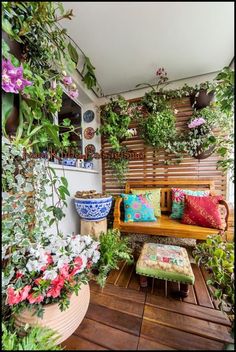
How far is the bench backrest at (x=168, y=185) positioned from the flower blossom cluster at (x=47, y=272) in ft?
3.46

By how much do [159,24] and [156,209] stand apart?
1.67 m

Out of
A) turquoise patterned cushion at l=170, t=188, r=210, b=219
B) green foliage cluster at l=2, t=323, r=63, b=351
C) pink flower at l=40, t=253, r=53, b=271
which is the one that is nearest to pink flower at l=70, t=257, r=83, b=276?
pink flower at l=40, t=253, r=53, b=271

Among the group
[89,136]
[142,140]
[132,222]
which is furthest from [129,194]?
[89,136]

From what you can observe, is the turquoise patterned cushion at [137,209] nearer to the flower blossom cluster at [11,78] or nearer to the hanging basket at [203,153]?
the hanging basket at [203,153]

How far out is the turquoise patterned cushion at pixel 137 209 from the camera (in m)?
1.67

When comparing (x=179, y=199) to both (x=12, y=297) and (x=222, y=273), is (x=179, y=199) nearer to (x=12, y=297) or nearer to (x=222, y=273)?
(x=222, y=273)

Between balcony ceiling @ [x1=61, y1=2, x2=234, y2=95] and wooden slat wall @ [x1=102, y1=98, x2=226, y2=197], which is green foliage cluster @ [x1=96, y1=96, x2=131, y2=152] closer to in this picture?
balcony ceiling @ [x1=61, y1=2, x2=234, y2=95]

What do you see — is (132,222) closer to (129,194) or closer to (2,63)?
(129,194)

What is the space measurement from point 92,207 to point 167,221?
836mm

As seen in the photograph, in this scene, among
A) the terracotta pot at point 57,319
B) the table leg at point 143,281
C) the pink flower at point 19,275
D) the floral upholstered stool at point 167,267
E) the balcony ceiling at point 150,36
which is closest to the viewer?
the balcony ceiling at point 150,36

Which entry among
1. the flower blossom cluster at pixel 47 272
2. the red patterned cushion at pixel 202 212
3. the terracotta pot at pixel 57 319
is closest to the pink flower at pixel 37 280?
the flower blossom cluster at pixel 47 272

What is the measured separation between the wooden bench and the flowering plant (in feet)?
2.53

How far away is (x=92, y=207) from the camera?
56.0 inches

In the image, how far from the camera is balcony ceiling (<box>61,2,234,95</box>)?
349 mm
